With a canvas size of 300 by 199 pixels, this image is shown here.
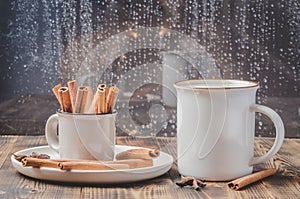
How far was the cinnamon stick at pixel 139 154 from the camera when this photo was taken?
107 centimetres

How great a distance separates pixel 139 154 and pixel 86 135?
0.36 ft

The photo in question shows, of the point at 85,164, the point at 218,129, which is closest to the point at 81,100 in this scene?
the point at 85,164

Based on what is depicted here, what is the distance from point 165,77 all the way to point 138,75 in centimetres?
7

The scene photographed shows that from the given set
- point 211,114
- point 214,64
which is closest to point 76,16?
point 214,64

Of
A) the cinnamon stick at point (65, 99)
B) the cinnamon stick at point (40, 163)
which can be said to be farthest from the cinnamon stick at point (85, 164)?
the cinnamon stick at point (65, 99)

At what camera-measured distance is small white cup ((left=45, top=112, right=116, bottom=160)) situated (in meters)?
1.02

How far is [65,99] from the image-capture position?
104 centimetres

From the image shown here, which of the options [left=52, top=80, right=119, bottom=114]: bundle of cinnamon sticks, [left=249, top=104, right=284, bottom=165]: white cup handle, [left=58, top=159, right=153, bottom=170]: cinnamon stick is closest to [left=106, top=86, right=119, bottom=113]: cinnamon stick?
[left=52, top=80, right=119, bottom=114]: bundle of cinnamon sticks

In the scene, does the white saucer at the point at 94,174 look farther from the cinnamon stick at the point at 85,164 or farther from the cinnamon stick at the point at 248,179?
the cinnamon stick at the point at 248,179

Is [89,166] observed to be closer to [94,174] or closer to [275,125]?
[94,174]

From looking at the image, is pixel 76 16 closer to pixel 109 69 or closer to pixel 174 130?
pixel 109 69

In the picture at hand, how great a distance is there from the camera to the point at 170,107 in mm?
1502

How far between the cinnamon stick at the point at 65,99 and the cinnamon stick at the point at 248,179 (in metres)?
0.31

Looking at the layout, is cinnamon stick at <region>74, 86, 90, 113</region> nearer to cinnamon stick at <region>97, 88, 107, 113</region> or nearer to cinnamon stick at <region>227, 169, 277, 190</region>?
cinnamon stick at <region>97, 88, 107, 113</region>
